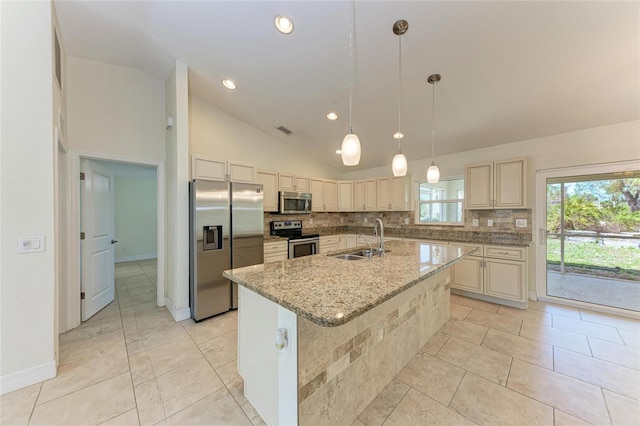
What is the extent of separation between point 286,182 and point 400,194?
2.23 m

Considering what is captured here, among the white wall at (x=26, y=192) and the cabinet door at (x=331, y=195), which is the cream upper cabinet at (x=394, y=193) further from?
the white wall at (x=26, y=192)

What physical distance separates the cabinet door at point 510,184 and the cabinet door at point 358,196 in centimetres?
237

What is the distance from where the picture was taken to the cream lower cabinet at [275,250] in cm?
389

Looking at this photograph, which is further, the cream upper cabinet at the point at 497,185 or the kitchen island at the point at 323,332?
the cream upper cabinet at the point at 497,185

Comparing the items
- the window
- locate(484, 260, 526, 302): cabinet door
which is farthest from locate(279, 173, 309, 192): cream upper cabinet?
locate(484, 260, 526, 302): cabinet door

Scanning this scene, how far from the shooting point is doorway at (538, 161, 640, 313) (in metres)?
3.11

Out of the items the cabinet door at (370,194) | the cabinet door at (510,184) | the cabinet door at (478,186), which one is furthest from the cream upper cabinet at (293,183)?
the cabinet door at (510,184)

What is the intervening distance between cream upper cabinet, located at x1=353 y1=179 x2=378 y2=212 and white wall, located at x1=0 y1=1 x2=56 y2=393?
4.54 metres

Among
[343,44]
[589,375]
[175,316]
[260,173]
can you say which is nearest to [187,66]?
[260,173]

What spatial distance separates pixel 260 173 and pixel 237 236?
1.36m

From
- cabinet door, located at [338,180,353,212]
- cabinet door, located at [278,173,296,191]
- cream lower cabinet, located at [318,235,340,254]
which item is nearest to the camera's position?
cabinet door, located at [278,173,296,191]

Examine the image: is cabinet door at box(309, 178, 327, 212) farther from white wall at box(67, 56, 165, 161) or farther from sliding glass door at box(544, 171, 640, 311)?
sliding glass door at box(544, 171, 640, 311)

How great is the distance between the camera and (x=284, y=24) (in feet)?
7.29

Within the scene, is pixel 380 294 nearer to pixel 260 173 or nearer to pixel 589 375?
pixel 589 375
